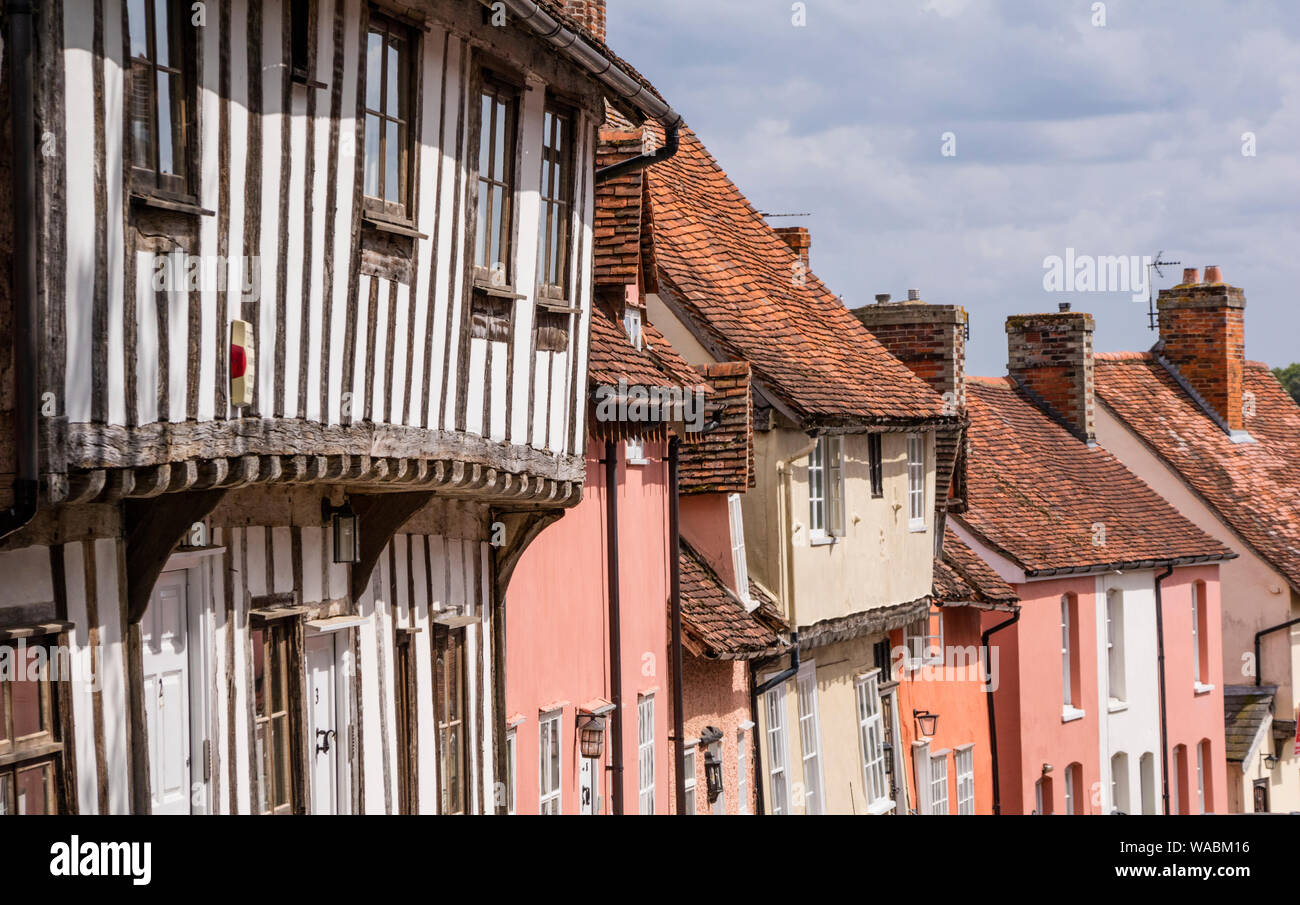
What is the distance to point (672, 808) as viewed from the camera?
17.7 meters

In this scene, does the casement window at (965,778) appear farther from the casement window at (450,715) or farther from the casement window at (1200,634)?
the casement window at (450,715)

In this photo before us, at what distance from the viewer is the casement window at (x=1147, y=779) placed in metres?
32.1

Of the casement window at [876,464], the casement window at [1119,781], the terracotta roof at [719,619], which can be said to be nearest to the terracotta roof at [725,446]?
the terracotta roof at [719,619]

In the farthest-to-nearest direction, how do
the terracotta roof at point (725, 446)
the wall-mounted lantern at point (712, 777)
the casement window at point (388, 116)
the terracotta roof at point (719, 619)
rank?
the terracotta roof at point (725, 446), the wall-mounted lantern at point (712, 777), the terracotta roof at point (719, 619), the casement window at point (388, 116)

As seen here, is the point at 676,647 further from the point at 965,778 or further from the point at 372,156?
the point at 965,778

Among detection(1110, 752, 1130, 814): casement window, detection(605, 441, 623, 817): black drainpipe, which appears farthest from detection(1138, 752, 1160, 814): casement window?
detection(605, 441, 623, 817): black drainpipe

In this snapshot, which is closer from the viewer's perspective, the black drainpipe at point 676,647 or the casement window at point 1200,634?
the black drainpipe at point 676,647

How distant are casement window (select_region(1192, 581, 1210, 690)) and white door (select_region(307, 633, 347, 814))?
1004 inches

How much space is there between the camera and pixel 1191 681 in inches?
1320

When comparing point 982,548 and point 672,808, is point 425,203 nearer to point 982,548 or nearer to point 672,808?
point 672,808

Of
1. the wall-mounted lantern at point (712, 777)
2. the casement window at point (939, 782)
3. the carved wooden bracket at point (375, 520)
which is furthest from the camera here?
the casement window at point (939, 782)

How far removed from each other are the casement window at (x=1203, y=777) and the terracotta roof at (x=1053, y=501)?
341 cm
